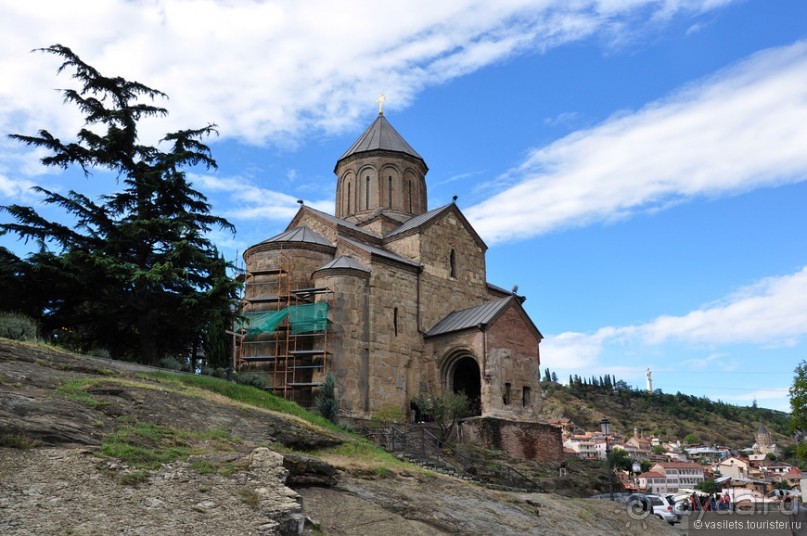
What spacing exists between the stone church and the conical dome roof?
369 centimetres

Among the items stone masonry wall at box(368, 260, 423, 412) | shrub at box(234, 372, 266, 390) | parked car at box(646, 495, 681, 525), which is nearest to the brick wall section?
stone masonry wall at box(368, 260, 423, 412)

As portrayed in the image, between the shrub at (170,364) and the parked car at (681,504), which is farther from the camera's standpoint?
the parked car at (681,504)

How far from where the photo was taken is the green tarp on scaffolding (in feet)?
78.1

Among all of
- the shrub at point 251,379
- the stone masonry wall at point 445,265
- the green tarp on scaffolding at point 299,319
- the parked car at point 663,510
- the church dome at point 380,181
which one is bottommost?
the parked car at point 663,510

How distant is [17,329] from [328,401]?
866 cm

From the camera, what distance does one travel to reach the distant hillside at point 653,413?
107 m

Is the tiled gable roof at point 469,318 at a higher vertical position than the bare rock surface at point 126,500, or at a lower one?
higher

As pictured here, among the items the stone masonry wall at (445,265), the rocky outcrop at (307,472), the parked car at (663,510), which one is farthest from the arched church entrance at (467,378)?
the rocky outcrop at (307,472)

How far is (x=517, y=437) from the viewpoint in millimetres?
24672

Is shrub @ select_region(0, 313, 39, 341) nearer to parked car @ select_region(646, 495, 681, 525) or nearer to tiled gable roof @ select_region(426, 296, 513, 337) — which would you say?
tiled gable roof @ select_region(426, 296, 513, 337)

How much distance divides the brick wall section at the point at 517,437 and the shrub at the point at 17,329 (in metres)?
14.0

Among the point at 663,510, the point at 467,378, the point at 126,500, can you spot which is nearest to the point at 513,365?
the point at 467,378

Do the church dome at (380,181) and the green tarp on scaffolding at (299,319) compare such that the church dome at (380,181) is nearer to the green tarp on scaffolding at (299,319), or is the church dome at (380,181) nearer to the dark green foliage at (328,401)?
the green tarp on scaffolding at (299,319)

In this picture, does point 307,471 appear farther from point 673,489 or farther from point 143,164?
point 673,489
